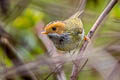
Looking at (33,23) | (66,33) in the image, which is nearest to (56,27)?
(66,33)

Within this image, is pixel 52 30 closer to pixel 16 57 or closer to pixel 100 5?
pixel 16 57

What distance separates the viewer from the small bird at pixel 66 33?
3.81 metres

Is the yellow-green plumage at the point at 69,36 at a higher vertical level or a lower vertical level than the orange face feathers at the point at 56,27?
lower

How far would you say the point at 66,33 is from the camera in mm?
3988

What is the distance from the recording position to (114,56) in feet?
10.9

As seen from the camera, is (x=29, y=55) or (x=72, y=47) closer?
(x=72, y=47)

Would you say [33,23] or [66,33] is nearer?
[66,33]

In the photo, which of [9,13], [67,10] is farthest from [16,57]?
[67,10]

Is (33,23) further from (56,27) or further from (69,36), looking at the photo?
(69,36)

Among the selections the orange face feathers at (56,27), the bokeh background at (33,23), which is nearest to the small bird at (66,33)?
the orange face feathers at (56,27)

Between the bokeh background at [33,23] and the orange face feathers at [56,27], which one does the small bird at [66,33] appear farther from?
the bokeh background at [33,23]

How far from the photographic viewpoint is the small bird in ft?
12.5

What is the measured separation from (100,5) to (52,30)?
1.43 metres

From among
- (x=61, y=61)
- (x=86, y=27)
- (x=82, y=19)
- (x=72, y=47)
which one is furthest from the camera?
(x=86, y=27)
